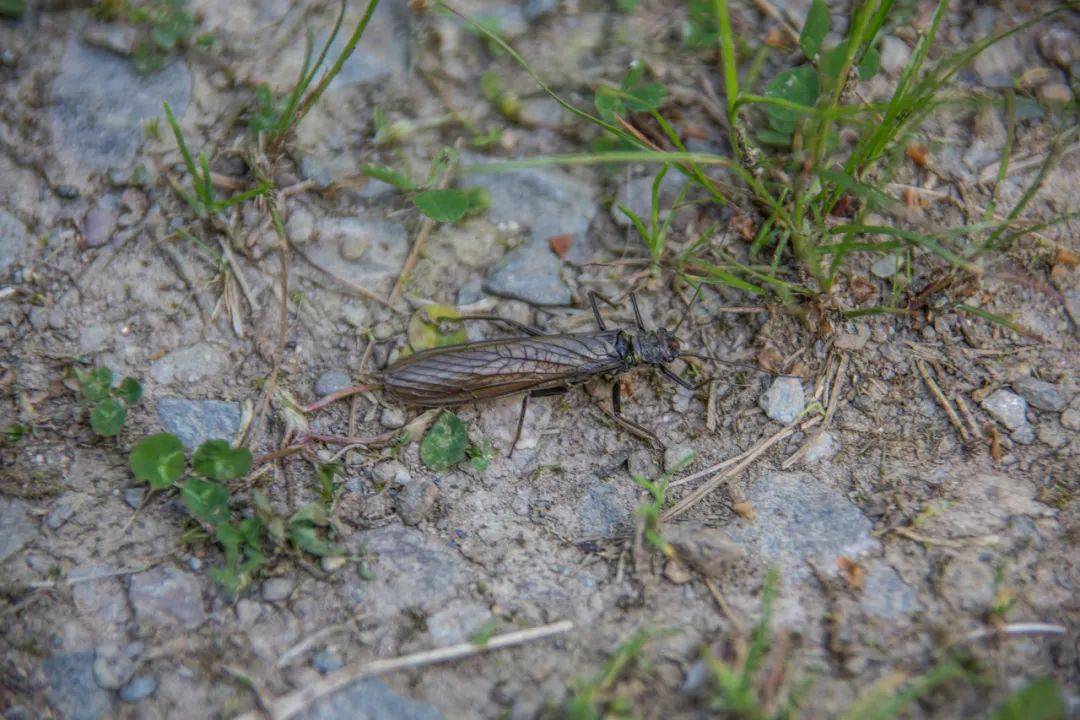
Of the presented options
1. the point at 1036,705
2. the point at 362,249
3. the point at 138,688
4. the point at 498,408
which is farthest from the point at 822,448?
the point at 138,688

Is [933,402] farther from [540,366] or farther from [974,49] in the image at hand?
[540,366]

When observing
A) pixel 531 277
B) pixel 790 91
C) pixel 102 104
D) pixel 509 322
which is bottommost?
pixel 509 322

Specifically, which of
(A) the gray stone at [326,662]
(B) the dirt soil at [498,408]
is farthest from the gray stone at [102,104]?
(A) the gray stone at [326,662]

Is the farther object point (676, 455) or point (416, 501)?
point (676, 455)

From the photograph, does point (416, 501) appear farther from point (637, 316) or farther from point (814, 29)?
point (814, 29)

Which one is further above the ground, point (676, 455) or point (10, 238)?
point (10, 238)

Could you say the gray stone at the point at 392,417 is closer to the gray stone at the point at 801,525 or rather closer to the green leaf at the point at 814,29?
the gray stone at the point at 801,525
